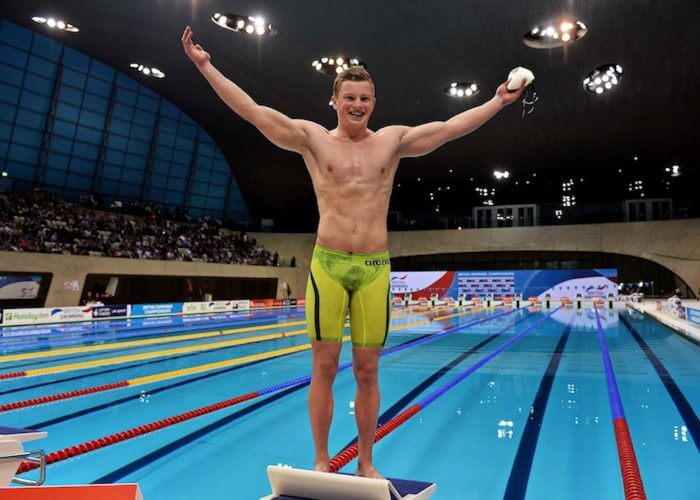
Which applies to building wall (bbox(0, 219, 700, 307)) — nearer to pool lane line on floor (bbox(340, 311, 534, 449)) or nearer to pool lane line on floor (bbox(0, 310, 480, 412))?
pool lane line on floor (bbox(0, 310, 480, 412))

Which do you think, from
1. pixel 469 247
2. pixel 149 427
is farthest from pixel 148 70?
pixel 469 247

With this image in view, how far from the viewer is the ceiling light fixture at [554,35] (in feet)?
48.3

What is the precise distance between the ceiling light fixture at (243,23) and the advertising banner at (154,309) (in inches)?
445

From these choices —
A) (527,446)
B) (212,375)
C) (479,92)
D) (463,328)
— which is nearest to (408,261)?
(479,92)

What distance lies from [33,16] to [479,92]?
16.8 meters

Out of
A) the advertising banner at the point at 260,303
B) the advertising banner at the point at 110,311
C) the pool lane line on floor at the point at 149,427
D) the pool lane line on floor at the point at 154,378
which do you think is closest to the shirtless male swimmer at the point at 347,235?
the pool lane line on floor at the point at 149,427

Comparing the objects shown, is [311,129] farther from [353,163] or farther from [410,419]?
[410,419]

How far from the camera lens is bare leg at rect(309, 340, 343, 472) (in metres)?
2.44

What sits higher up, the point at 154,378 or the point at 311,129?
the point at 311,129

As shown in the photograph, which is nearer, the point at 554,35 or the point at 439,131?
the point at 439,131

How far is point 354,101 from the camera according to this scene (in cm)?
255

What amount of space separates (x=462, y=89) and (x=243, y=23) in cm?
859

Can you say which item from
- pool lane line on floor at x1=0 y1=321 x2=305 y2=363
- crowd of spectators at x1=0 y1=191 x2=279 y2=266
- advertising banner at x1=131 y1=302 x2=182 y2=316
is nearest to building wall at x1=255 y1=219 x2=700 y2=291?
crowd of spectators at x1=0 y1=191 x2=279 y2=266

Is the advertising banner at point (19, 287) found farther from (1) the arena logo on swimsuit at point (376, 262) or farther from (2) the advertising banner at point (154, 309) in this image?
(1) the arena logo on swimsuit at point (376, 262)
